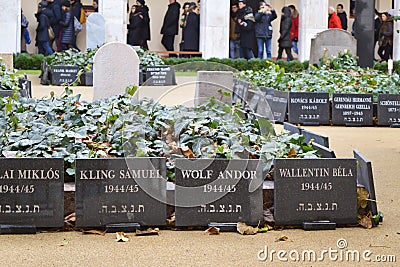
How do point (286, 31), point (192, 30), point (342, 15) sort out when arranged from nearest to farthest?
point (286, 31), point (192, 30), point (342, 15)

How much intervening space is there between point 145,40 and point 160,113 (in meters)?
21.6

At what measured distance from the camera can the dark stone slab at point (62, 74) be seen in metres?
20.6

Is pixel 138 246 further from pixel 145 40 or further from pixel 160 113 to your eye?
pixel 145 40

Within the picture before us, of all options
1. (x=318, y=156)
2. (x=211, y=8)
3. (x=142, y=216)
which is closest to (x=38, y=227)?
(x=142, y=216)

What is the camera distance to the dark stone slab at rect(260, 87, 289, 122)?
46.6ft

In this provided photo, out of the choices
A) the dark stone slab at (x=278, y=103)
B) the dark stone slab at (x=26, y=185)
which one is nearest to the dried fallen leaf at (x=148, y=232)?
the dark stone slab at (x=26, y=185)

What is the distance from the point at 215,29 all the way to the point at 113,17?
3488 mm

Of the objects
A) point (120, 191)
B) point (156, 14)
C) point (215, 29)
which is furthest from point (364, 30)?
point (120, 191)

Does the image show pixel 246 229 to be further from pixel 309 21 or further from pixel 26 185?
pixel 309 21

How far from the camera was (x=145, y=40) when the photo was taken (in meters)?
29.1

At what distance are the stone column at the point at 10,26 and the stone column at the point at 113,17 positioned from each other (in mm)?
2587

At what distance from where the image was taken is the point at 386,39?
104 feet

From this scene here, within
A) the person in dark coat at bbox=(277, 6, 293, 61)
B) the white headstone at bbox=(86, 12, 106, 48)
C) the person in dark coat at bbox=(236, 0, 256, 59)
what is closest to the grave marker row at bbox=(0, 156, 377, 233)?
the white headstone at bbox=(86, 12, 106, 48)

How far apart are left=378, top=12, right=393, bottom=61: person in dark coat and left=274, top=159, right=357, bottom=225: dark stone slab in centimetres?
2482
